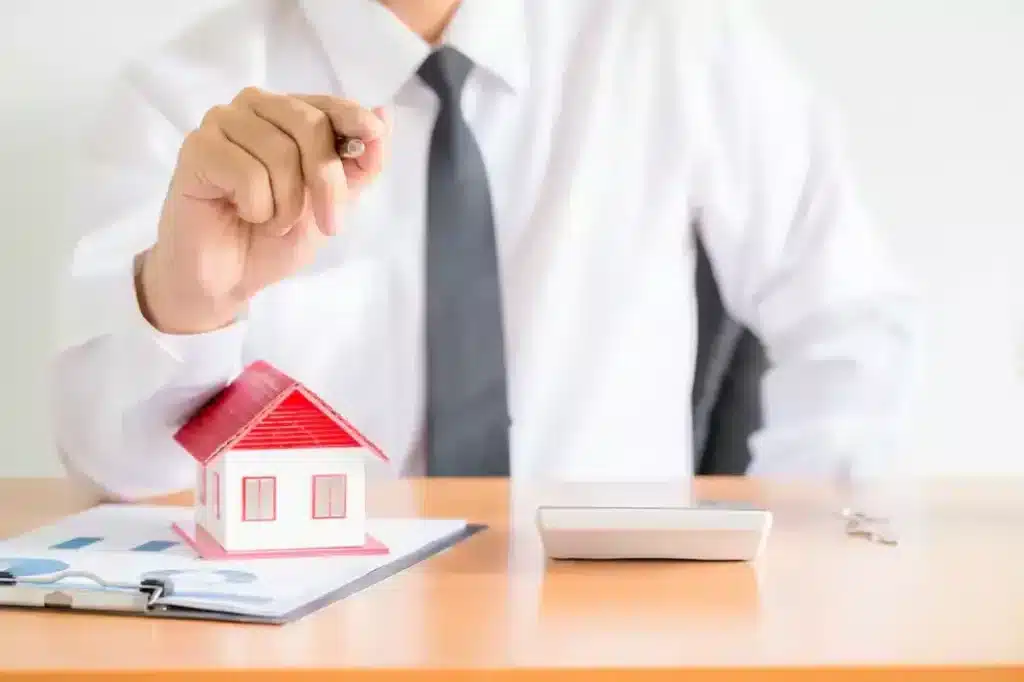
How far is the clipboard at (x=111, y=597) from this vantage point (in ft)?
1.58

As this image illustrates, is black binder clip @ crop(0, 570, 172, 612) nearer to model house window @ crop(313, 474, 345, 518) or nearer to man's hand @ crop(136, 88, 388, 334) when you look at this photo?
model house window @ crop(313, 474, 345, 518)

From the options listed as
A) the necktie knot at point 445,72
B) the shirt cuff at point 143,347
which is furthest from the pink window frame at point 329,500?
the necktie knot at point 445,72

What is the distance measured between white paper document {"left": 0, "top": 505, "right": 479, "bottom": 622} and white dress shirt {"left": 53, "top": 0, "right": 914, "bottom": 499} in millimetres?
487

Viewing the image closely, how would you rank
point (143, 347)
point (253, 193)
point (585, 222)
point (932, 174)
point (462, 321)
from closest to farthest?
point (253, 193)
point (143, 347)
point (462, 321)
point (585, 222)
point (932, 174)

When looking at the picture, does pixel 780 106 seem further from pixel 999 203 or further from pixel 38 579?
pixel 38 579

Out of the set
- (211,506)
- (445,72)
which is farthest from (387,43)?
(211,506)

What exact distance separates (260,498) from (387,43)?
0.70m

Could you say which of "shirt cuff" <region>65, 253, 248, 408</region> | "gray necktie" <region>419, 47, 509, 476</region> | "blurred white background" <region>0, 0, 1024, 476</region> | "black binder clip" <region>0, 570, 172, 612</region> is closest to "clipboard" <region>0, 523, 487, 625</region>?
"black binder clip" <region>0, 570, 172, 612</region>

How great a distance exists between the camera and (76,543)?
654 millimetres

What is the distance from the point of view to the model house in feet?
2.06

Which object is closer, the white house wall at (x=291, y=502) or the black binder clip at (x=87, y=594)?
the black binder clip at (x=87, y=594)

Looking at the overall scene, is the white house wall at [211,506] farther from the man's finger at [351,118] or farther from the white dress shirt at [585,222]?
the white dress shirt at [585,222]

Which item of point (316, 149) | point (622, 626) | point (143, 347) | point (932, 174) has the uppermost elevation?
point (932, 174)

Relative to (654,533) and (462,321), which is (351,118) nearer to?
(654,533)
